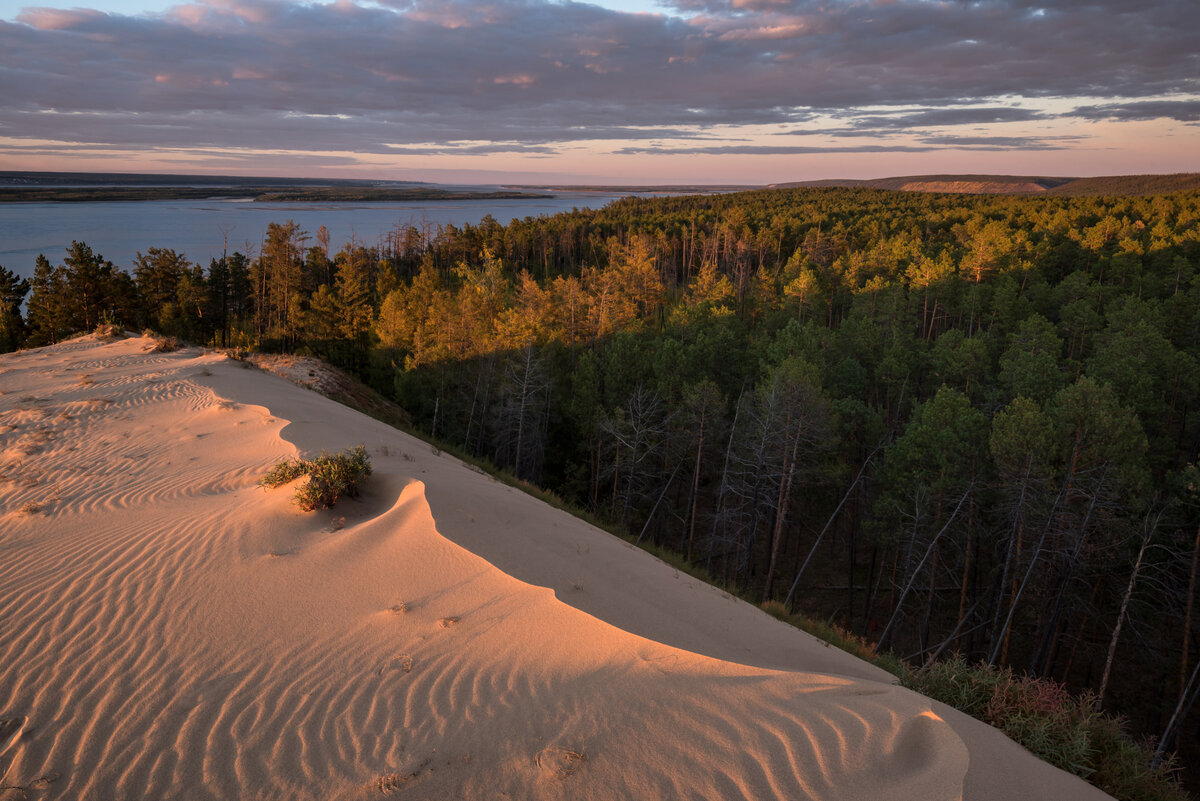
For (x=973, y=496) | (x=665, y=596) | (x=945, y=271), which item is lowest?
(x=973, y=496)

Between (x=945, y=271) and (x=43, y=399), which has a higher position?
(x=945, y=271)

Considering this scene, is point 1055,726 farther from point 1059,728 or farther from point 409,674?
point 409,674

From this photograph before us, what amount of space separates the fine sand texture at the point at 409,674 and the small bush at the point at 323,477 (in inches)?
10.2

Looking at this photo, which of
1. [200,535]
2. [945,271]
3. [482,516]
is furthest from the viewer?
[945,271]

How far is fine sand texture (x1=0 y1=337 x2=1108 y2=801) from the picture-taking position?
463 cm

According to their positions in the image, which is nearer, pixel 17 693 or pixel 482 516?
pixel 17 693

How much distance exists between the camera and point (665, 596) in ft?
29.9

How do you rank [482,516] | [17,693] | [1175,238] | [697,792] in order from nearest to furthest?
[697,792] → [17,693] → [482,516] → [1175,238]

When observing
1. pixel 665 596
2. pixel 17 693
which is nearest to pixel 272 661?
pixel 17 693

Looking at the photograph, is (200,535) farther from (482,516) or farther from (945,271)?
(945,271)

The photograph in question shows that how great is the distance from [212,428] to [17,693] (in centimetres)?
1158

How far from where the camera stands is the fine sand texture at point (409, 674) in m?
4.63

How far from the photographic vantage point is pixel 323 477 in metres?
10.3

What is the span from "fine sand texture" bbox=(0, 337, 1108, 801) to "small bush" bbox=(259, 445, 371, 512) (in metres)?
0.26
